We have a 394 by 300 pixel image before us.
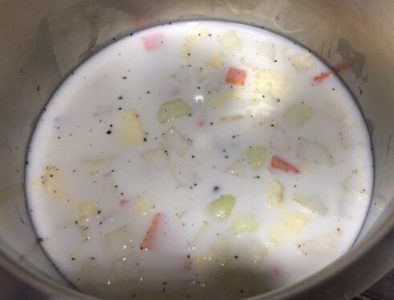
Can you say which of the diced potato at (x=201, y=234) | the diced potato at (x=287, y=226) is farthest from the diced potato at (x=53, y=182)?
the diced potato at (x=287, y=226)

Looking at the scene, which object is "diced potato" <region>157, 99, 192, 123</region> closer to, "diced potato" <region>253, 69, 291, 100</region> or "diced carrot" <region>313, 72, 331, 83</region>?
"diced potato" <region>253, 69, 291, 100</region>

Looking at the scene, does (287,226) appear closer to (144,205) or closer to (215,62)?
(144,205)

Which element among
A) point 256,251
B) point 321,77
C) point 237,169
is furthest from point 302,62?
point 256,251

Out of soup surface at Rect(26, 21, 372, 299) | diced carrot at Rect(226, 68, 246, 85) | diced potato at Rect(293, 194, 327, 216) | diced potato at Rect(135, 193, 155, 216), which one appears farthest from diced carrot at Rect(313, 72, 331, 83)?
diced potato at Rect(135, 193, 155, 216)

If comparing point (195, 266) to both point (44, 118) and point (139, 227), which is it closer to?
point (139, 227)

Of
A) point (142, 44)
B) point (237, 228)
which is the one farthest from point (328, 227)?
point (142, 44)
